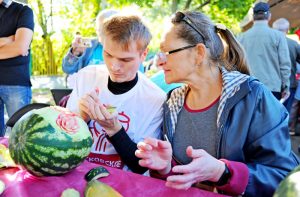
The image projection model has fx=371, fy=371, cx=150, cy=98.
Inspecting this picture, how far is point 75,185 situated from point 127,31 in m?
0.82

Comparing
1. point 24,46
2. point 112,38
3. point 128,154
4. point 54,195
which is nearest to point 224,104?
point 128,154

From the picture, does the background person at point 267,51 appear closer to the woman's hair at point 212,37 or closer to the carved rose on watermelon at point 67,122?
the woman's hair at point 212,37

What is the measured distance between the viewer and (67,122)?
1398 mm

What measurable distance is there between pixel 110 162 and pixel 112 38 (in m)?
0.62

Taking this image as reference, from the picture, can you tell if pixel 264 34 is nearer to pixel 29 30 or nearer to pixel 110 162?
pixel 29 30

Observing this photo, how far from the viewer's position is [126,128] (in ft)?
6.19

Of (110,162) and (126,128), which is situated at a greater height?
(126,128)

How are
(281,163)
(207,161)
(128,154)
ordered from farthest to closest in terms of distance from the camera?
1. (128,154)
2. (281,163)
3. (207,161)

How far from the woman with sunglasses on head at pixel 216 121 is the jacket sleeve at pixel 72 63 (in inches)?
76.0

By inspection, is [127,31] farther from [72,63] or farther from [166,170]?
[72,63]

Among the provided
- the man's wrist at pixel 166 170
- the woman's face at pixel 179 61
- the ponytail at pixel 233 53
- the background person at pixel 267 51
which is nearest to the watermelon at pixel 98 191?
the man's wrist at pixel 166 170

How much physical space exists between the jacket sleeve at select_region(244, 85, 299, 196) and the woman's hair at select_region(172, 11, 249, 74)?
303 mm

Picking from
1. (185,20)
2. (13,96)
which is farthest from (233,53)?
(13,96)

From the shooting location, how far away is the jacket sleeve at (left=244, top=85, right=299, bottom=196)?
58.2 inches
